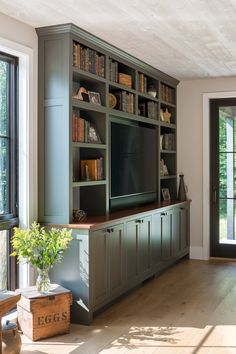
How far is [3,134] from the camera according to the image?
392cm

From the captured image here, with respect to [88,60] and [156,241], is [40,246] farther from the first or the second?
[156,241]

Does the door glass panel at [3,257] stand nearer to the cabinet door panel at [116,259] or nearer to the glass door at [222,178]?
the cabinet door panel at [116,259]

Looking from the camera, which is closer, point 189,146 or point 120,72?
point 120,72

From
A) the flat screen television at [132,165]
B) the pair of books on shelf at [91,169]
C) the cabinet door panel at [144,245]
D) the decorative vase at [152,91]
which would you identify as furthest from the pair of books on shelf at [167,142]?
the pair of books on shelf at [91,169]

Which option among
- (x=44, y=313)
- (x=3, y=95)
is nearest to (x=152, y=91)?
(x=3, y=95)

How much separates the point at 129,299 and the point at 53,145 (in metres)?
1.76

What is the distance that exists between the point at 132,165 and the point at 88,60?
1.46 meters

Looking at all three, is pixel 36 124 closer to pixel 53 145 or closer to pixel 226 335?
pixel 53 145

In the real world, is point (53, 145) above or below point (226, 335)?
above

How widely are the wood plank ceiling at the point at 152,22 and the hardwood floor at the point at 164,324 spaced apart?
254 cm

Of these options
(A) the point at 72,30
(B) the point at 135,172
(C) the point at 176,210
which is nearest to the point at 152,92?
(B) the point at 135,172

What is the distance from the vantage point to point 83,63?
168 inches

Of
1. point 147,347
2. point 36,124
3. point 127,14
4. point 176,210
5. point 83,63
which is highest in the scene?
point 127,14

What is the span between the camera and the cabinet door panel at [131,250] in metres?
4.68
